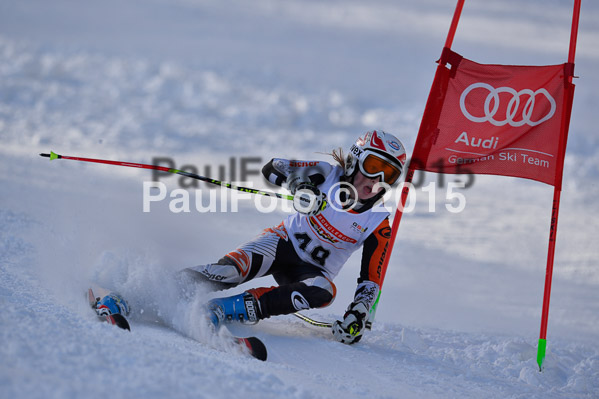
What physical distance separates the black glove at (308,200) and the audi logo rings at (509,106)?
1484mm

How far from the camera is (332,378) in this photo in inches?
131

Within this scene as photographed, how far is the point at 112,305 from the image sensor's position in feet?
11.6

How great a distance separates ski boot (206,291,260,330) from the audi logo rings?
2.24 meters

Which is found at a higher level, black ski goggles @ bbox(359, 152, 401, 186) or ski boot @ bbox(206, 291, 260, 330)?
black ski goggles @ bbox(359, 152, 401, 186)


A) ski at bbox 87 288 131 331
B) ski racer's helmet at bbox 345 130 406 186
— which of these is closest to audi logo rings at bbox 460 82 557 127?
ski racer's helmet at bbox 345 130 406 186

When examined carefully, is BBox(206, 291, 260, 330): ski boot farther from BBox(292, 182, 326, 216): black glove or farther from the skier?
BBox(292, 182, 326, 216): black glove

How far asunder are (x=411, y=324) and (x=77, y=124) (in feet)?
29.7

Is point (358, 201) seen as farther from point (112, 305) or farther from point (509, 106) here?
point (112, 305)

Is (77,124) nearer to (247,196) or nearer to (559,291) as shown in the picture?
(247,196)

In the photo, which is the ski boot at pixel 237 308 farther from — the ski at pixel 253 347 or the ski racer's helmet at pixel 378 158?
the ski racer's helmet at pixel 378 158

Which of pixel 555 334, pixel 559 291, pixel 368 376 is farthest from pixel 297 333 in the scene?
pixel 559 291

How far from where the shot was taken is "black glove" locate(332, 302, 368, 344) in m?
4.17

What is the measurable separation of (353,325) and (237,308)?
761 millimetres

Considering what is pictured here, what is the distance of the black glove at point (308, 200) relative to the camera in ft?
13.8
